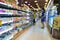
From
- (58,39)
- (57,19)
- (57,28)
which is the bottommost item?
(58,39)

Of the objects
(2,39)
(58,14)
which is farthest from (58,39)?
(2,39)

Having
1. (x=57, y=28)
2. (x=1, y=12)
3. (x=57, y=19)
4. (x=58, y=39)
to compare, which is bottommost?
(x=58, y=39)

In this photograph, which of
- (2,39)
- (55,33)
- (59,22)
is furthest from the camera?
(55,33)

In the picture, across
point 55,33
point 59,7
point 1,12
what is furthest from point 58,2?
point 1,12

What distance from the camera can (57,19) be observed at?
609cm

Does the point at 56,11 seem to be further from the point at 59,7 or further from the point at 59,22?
the point at 59,22

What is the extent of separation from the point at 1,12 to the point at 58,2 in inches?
131

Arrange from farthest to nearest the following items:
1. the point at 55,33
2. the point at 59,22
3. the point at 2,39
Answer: the point at 55,33 → the point at 59,22 → the point at 2,39

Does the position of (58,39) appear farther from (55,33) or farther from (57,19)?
(57,19)

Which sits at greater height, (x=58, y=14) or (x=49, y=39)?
(x=58, y=14)

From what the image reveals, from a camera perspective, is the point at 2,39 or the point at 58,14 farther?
the point at 58,14

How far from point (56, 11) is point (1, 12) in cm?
325

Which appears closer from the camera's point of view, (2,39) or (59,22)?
(2,39)

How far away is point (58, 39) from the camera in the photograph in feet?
20.6
